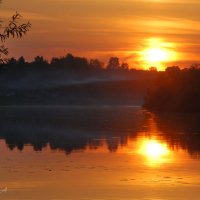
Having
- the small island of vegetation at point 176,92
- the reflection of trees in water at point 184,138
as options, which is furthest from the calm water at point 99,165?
the small island of vegetation at point 176,92

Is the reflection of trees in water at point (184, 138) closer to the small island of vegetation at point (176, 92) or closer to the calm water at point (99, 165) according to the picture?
the calm water at point (99, 165)

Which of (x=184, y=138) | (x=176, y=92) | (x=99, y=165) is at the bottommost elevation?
(x=99, y=165)

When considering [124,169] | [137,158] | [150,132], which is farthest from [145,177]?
[150,132]

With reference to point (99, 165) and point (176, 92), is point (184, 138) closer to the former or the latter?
point (99, 165)

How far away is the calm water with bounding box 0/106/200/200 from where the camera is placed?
16.8 metres

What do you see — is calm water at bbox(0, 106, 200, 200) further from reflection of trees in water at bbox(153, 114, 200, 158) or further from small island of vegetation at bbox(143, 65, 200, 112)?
small island of vegetation at bbox(143, 65, 200, 112)

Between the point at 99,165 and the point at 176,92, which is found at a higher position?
the point at 176,92

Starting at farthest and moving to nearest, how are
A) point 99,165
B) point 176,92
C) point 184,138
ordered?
1. point 176,92
2. point 184,138
3. point 99,165

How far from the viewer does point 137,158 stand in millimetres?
24828

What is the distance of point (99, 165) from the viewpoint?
22406 millimetres

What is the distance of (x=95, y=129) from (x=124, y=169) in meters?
18.9

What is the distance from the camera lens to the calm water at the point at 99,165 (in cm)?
1677

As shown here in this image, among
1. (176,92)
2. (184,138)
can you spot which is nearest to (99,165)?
(184,138)

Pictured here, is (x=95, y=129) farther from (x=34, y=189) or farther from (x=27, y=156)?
(x=34, y=189)
